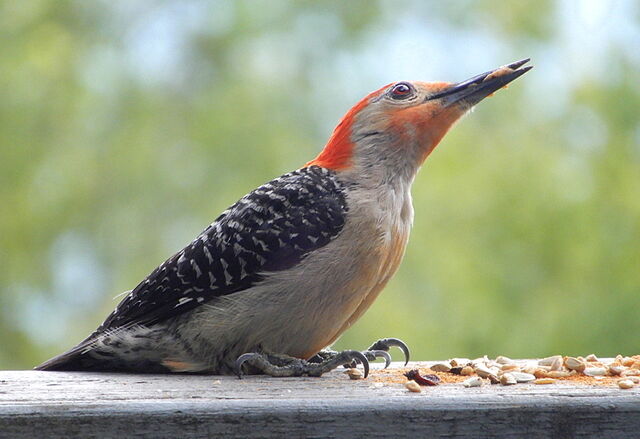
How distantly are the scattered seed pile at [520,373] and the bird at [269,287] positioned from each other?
0.33m

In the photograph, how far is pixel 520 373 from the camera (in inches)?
136

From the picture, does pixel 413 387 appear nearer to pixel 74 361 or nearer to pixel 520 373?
pixel 520 373

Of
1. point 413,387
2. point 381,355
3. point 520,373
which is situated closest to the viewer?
point 413,387

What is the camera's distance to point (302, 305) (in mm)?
3898

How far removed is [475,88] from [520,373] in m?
1.72

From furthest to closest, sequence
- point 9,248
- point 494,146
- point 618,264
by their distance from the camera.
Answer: point 9,248
point 494,146
point 618,264

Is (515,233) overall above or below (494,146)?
below

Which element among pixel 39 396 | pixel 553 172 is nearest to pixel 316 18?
pixel 553 172

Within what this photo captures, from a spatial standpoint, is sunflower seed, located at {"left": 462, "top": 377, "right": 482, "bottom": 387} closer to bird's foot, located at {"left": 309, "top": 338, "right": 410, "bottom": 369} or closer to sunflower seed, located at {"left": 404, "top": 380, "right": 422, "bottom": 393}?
sunflower seed, located at {"left": 404, "top": 380, "right": 422, "bottom": 393}

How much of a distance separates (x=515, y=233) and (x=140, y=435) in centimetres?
629

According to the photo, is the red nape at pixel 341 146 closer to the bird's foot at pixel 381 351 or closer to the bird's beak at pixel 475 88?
the bird's beak at pixel 475 88

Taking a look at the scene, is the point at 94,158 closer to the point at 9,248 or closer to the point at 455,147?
the point at 9,248

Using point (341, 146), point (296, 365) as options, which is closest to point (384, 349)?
point (296, 365)

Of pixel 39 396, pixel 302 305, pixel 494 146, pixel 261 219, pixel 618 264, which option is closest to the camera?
pixel 39 396
